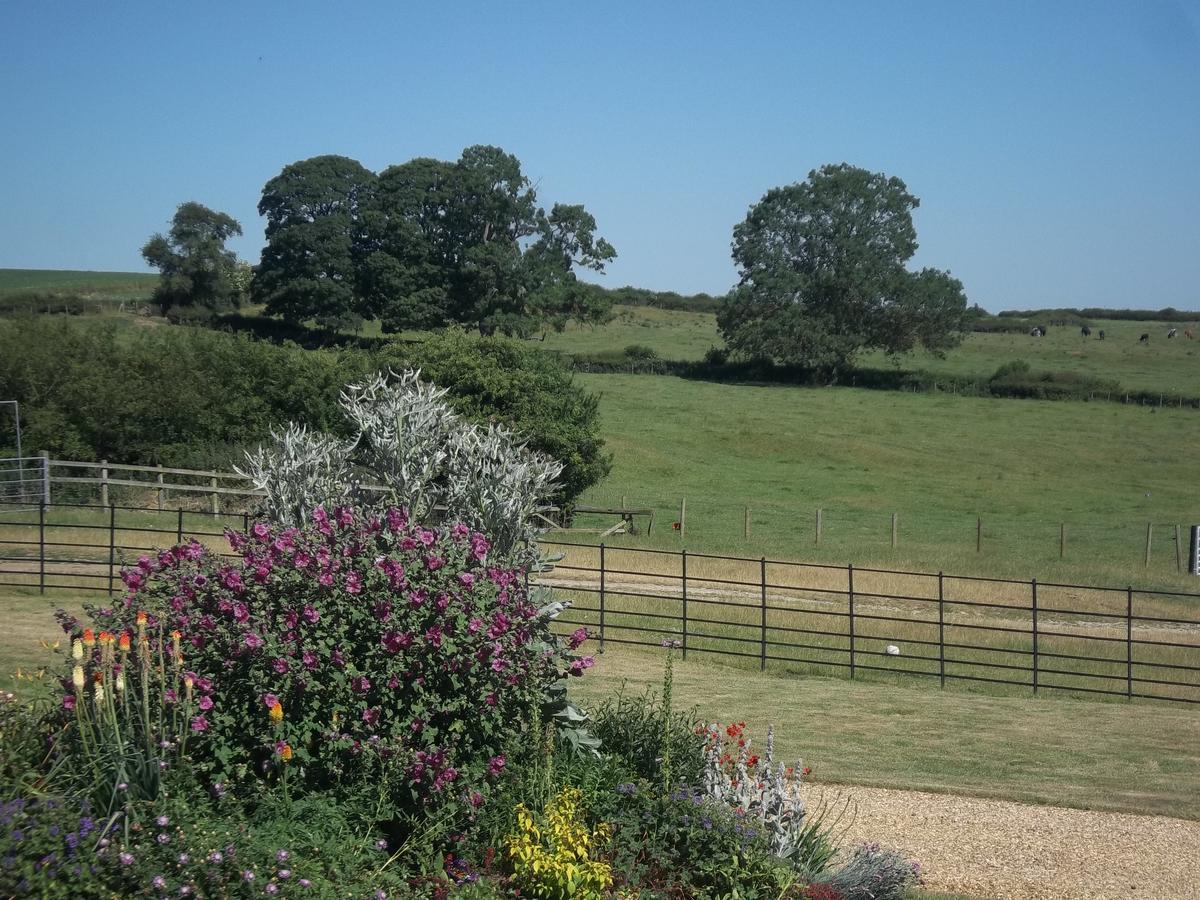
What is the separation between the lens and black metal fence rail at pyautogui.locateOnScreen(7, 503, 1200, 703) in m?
17.1

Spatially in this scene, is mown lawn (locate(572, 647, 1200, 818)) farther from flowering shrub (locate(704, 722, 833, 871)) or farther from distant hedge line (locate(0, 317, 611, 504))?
distant hedge line (locate(0, 317, 611, 504))

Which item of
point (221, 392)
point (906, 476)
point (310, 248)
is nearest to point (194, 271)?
point (310, 248)

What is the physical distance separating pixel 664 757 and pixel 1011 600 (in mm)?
19981

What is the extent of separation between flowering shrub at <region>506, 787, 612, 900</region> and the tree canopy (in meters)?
51.1

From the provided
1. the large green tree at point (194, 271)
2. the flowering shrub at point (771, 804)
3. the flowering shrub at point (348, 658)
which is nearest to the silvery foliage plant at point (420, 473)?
the flowering shrub at point (348, 658)

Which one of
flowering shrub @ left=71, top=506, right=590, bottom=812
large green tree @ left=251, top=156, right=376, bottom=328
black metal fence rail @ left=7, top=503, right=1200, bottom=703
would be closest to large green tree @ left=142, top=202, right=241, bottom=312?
large green tree @ left=251, top=156, right=376, bottom=328

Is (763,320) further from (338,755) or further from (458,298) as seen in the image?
(338,755)

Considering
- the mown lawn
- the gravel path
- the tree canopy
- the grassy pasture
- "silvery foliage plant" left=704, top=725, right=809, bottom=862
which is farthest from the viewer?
the tree canopy

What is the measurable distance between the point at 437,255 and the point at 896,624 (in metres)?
41.4

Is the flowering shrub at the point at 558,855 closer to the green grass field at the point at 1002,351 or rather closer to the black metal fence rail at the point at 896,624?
the black metal fence rail at the point at 896,624

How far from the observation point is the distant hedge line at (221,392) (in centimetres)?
3253

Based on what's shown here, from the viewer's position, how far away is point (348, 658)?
6340 mm

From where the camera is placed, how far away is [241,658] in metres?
6.25

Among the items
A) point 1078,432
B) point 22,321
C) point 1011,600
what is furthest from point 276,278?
point 1011,600
